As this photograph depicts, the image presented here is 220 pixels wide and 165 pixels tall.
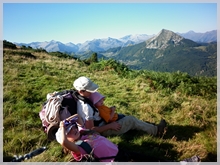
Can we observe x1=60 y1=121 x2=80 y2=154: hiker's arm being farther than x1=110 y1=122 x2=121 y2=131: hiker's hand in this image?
No

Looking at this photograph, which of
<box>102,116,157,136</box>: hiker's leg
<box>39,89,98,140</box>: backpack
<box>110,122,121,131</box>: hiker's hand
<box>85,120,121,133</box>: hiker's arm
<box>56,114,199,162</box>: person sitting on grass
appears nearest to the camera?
<box>56,114,199,162</box>: person sitting on grass

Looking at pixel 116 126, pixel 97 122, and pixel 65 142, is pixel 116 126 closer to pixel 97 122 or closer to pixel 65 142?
pixel 97 122

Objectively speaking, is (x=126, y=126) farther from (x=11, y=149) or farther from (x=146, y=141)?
(x=11, y=149)

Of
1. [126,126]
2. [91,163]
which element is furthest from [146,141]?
[91,163]

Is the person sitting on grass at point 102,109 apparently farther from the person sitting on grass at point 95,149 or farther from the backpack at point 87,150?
the backpack at point 87,150

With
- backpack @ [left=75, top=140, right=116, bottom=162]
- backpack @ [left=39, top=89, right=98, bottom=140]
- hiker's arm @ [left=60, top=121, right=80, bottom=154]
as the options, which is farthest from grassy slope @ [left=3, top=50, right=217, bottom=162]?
hiker's arm @ [left=60, top=121, right=80, bottom=154]

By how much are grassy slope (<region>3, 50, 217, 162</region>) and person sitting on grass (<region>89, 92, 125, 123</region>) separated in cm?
45

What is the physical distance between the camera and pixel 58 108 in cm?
390

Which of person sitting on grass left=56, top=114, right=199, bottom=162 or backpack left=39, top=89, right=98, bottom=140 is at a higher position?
backpack left=39, top=89, right=98, bottom=140

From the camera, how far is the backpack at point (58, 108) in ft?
12.7

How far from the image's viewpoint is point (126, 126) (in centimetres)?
492

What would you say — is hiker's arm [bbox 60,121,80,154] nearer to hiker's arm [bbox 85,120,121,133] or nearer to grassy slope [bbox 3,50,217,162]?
grassy slope [bbox 3,50,217,162]

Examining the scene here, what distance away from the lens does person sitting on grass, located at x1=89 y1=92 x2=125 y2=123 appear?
14.4 ft

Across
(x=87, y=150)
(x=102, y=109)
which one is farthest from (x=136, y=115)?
(x=87, y=150)
